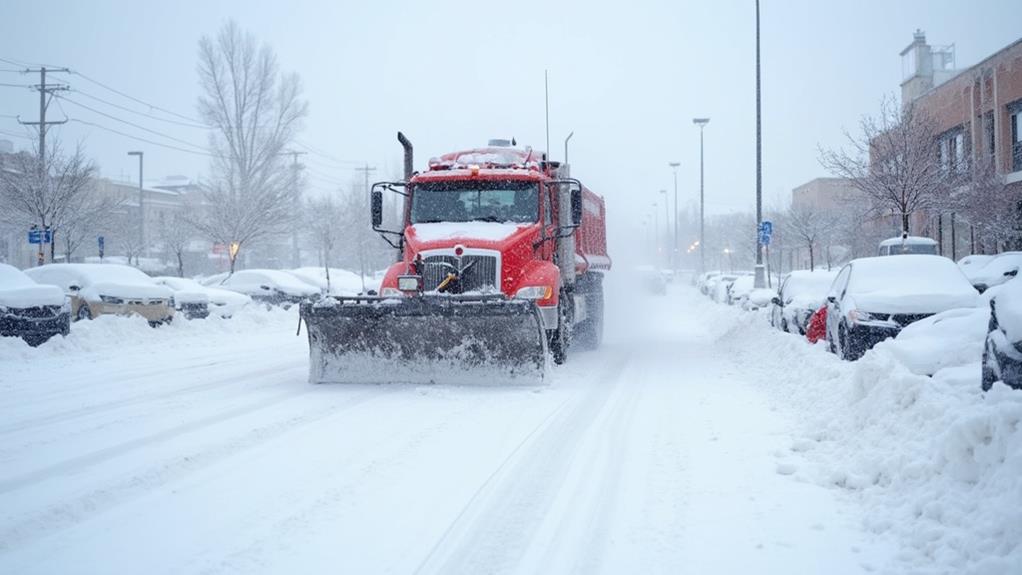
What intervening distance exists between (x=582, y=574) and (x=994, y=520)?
6.62 ft

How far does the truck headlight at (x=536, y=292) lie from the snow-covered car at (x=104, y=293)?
10.3 meters

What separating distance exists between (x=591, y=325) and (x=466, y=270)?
546 centimetres

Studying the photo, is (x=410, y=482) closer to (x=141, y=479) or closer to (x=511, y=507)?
(x=511, y=507)

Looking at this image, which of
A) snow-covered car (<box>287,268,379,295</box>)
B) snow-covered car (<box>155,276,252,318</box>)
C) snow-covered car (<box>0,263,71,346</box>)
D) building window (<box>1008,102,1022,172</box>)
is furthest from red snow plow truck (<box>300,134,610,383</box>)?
building window (<box>1008,102,1022,172</box>)

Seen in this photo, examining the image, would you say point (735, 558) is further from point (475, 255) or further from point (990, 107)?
point (990, 107)

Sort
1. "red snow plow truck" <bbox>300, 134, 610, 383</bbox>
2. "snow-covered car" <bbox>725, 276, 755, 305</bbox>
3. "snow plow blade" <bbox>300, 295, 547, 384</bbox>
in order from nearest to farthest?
"snow plow blade" <bbox>300, 295, 547, 384</bbox>, "red snow plow truck" <bbox>300, 134, 610, 383</bbox>, "snow-covered car" <bbox>725, 276, 755, 305</bbox>

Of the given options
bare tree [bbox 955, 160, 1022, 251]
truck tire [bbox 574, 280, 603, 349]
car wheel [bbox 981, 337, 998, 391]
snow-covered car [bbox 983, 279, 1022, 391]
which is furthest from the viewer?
bare tree [bbox 955, 160, 1022, 251]

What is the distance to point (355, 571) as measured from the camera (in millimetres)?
3734

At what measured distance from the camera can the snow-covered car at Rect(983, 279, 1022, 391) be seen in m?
5.11

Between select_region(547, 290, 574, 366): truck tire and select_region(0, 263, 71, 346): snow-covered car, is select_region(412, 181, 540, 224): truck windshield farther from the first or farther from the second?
select_region(0, 263, 71, 346): snow-covered car

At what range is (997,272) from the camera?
1549 centimetres

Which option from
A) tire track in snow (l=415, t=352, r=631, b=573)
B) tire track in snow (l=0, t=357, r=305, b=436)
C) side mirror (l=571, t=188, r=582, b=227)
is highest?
side mirror (l=571, t=188, r=582, b=227)

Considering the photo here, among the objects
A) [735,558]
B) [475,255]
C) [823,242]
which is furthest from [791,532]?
[823,242]

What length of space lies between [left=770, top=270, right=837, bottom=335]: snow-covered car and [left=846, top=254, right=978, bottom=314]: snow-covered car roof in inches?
107
